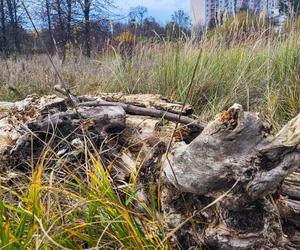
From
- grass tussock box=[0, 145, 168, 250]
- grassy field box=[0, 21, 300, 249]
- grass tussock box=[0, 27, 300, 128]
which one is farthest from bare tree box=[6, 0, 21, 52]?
grass tussock box=[0, 145, 168, 250]

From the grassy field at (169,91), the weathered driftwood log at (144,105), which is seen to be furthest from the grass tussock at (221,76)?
the weathered driftwood log at (144,105)

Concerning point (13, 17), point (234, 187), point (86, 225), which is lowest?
point (86, 225)

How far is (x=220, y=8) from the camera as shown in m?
5.88

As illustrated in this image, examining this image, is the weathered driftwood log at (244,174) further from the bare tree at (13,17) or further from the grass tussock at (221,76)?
the bare tree at (13,17)

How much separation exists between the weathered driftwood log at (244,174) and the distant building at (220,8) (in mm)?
3714

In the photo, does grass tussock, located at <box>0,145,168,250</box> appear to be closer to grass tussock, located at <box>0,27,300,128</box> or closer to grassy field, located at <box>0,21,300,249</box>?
grassy field, located at <box>0,21,300,249</box>

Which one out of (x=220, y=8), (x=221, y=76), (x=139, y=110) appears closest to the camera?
(x=139, y=110)

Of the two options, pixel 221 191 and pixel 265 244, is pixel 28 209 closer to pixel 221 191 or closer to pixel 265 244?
pixel 221 191

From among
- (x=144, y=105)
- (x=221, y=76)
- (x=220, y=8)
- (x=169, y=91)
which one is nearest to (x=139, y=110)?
(x=144, y=105)

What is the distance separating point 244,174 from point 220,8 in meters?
4.62

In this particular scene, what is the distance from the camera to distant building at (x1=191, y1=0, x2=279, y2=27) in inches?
218

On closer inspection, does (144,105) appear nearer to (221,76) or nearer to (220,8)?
(221,76)

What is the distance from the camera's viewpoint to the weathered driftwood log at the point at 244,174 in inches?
62.7

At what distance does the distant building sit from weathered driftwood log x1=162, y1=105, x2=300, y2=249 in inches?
146
